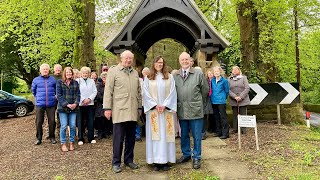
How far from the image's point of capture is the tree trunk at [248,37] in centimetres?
1207

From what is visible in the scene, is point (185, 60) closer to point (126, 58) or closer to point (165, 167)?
point (126, 58)

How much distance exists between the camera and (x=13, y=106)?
54.9 ft

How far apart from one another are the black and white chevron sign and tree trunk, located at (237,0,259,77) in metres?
1.82

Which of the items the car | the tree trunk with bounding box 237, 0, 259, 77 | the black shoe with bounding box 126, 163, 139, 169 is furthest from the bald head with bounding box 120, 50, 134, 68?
the car

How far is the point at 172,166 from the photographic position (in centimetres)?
588

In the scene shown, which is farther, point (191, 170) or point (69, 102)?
point (69, 102)

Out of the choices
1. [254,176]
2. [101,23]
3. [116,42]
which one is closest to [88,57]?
[116,42]

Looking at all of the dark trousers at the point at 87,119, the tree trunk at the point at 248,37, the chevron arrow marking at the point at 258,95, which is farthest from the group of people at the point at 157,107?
the tree trunk at the point at 248,37

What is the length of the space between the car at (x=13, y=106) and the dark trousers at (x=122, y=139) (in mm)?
12732

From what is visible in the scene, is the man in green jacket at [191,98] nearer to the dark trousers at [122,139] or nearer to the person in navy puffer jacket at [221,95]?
the dark trousers at [122,139]

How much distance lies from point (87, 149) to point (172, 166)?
8.04ft

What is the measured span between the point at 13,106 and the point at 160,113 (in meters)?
13.4

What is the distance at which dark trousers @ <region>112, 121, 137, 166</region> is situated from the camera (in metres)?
5.71

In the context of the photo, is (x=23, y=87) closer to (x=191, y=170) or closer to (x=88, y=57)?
(x=88, y=57)
